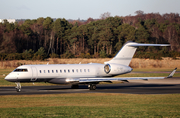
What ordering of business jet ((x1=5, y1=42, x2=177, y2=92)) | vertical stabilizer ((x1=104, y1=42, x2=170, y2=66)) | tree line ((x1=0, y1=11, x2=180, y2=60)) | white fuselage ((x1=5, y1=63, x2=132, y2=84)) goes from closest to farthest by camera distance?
white fuselage ((x1=5, y1=63, x2=132, y2=84)), business jet ((x1=5, y1=42, x2=177, y2=92)), vertical stabilizer ((x1=104, y1=42, x2=170, y2=66)), tree line ((x1=0, y1=11, x2=180, y2=60))

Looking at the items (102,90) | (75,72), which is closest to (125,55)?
(102,90)

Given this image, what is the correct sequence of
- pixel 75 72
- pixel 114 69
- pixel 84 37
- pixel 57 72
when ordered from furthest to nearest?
pixel 84 37 < pixel 114 69 < pixel 75 72 < pixel 57 72

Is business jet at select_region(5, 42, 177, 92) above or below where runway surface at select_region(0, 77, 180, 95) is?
above

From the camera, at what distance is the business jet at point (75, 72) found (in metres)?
29.8

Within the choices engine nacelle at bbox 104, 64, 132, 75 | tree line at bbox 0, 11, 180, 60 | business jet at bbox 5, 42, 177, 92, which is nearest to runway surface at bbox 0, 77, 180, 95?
business jet at bbox 5, 42, 177, 92

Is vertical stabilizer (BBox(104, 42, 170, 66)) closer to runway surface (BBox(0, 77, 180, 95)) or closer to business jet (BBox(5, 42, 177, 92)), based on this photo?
business jet (BBox(5, 42, 177, 92))

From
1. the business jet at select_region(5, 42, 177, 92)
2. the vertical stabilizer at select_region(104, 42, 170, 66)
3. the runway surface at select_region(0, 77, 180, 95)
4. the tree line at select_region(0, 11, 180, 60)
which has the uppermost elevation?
the tree line at select_region(0, 11, 180, 60)

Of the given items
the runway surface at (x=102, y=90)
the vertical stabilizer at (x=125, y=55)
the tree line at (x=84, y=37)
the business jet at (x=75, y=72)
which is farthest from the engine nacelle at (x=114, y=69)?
the tree line at (x=84, y=37)

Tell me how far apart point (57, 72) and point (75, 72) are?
2.10m

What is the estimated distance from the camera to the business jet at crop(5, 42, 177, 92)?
97.9ft

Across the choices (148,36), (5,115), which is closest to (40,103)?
(5,115)

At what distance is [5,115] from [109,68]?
1875 centimetres

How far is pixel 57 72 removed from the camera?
3112cm

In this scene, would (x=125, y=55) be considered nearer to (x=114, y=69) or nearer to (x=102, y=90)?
(x=114, y=69)
